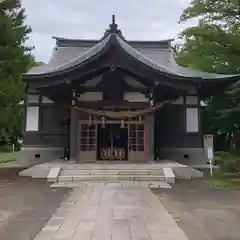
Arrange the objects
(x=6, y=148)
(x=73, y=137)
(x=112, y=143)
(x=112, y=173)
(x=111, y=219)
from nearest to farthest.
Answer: (x=111, y=219) → (x=112, y=173) → (x=73, y=137) → (x=112, y=143) → (x=6, y=148)

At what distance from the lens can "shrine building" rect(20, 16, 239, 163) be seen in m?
16.5

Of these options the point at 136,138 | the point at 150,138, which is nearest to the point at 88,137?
the point at 136,138

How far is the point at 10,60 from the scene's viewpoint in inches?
686

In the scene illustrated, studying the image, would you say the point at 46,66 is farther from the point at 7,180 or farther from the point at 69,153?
the point at 7,180

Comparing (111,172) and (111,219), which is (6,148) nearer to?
(111,172)

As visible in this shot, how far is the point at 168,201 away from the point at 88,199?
2008 mm

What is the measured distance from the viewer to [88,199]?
970 centimetres

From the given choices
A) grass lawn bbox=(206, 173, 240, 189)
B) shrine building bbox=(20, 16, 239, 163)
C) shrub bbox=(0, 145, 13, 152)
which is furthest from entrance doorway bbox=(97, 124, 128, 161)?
shrub bbox=(0, 145, 13, 152)

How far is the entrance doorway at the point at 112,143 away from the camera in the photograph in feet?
61.0

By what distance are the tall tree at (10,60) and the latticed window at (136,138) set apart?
566 cm

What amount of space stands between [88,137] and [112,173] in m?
3.72

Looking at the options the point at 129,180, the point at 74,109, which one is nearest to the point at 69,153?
the point at 74,109

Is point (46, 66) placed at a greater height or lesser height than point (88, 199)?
greater

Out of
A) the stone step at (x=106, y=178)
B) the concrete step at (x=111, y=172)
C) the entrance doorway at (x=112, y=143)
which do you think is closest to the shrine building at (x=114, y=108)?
the entrance doorway at (x=112, y=143)
